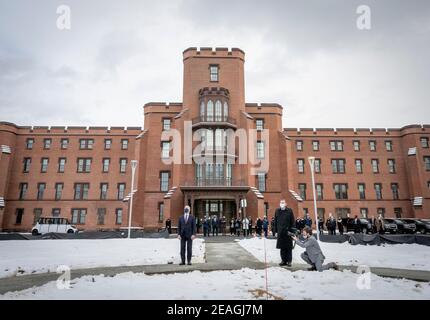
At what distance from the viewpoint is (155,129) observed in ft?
113

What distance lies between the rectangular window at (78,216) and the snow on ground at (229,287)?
1450 inches

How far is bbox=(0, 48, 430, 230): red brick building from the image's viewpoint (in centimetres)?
3025

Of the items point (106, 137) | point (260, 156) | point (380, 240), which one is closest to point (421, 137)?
point (260, 156)

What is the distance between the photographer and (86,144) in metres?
42.2

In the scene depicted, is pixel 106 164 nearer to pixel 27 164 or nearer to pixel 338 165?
pixel 27 164

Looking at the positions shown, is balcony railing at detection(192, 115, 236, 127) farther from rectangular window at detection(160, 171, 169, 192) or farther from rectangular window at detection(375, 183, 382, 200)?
rectangular window at detection(375, 183, 382, 200)

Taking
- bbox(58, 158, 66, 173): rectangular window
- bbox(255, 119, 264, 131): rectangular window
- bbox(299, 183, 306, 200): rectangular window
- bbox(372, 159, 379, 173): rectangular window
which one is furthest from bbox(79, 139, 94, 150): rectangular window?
bbox(372, 159, 379, 173): rectangular window

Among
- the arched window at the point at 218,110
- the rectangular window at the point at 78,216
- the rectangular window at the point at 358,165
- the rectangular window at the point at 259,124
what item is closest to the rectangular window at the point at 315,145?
the rectangular window at the point at 358,165

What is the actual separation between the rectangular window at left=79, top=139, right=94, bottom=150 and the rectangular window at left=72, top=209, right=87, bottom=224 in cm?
922

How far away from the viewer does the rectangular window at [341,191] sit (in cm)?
4116

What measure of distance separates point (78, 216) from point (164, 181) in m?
15.8

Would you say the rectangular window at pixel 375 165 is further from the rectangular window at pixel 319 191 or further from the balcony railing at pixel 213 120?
the balcony railing at pixel 213 120

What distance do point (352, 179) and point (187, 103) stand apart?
26869 mm
